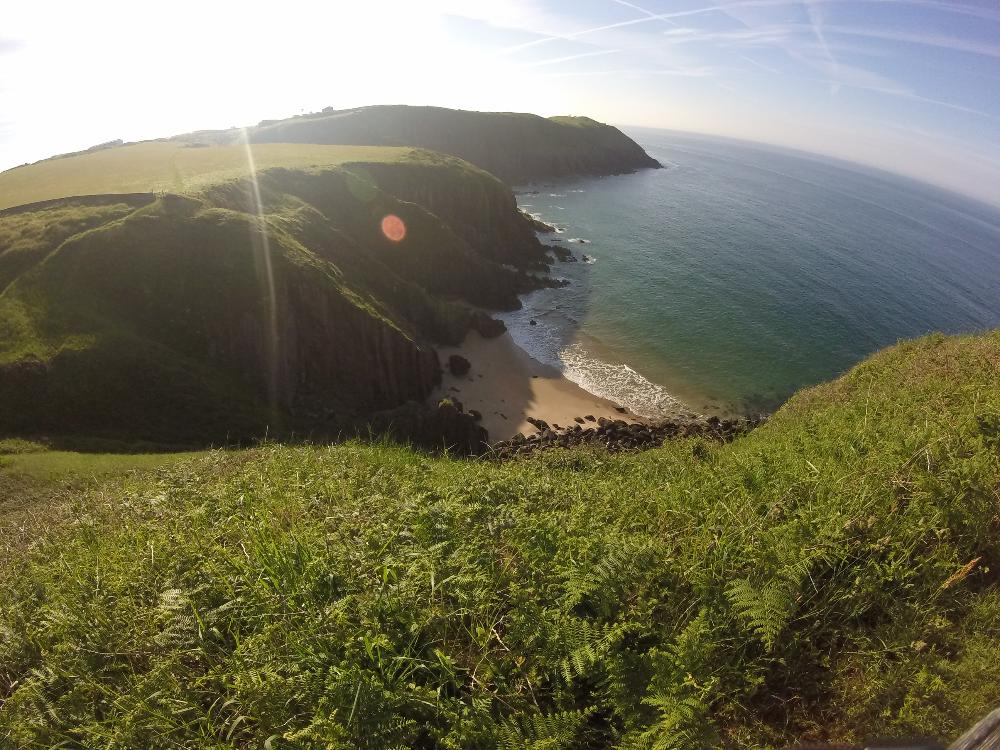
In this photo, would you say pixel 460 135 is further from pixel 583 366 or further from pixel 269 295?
pixel 269 295

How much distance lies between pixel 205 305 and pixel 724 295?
52.0 metres

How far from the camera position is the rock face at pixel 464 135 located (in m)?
97.8

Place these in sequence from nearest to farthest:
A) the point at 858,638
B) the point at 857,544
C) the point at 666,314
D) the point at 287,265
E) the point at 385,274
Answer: the point at 858,638, the point at 857,544, the point at 287,265, the point at 385,274, the point at 666,314

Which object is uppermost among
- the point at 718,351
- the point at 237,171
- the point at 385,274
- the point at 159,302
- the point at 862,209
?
the point at 862,209

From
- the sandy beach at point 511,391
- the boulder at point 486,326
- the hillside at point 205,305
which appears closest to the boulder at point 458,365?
the sandy beach at point 511,391

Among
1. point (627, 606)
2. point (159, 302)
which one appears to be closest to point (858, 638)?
point (627, 606)

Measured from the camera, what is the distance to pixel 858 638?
382 centimetres

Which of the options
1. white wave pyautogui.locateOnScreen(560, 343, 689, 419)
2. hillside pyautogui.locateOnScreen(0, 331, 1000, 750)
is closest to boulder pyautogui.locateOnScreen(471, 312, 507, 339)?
white wave pyautogui.locateOnScreen(560, 343, 689, 419)

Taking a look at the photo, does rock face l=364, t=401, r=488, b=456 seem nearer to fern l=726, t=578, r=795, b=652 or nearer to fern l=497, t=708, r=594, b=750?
fern l=726, t=578, r=795, b=652

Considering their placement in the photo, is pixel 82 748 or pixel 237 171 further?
pixel 237 171

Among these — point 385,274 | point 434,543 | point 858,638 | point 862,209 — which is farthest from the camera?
point 862,209

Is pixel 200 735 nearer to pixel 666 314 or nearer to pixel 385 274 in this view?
pixel 385 274

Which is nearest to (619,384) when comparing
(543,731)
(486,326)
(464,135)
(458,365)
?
(486,326)

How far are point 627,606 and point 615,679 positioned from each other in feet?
2.29
